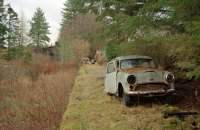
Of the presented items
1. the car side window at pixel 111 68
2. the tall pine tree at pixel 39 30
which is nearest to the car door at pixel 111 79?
the car side window at pixel 111 68

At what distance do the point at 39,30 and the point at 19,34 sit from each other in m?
17.3

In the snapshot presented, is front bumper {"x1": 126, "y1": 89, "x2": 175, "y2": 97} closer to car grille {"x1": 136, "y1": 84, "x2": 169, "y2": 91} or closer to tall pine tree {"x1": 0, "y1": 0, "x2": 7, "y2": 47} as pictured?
car grille {"x1": 136, "y1": 84, "x2": 169, "y2": 91}

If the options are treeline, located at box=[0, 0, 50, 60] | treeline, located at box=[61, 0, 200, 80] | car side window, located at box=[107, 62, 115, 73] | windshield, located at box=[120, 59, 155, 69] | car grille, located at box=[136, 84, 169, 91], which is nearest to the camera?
treeline, located at box=[61, 0, 200, 80]

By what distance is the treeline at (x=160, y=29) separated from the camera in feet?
29.1

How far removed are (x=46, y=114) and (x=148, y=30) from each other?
4226 millimetres

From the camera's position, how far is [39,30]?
8281cm

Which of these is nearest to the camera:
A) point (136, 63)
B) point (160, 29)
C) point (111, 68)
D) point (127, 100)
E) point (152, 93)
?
point (160, 29)

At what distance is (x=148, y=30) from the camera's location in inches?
461

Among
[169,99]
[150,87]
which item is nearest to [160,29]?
[150,87]

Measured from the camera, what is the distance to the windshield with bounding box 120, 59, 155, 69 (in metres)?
13.5

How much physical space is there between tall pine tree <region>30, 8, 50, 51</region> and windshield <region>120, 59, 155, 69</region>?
68306 mm

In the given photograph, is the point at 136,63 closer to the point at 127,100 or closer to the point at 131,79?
the point at 131,79

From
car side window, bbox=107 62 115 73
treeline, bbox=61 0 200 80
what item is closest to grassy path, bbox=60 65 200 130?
car side window, bbox=107 62 115 73

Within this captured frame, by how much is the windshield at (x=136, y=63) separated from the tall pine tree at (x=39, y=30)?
68306mm
